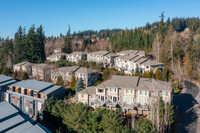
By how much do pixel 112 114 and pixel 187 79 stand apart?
83.0ft

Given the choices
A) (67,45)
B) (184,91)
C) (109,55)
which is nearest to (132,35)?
(109,55)

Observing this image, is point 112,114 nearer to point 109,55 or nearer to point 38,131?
point 38,131

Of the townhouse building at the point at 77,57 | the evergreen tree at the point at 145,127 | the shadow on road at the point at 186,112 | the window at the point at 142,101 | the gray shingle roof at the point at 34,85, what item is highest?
the townhouse building at the point at 77,57

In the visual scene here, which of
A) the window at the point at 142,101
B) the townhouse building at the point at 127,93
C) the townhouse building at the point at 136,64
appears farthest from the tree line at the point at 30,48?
the window at the point at 142,101

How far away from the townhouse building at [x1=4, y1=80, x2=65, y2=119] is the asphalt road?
1855 centimetres

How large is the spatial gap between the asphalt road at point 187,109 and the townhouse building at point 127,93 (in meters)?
2.94

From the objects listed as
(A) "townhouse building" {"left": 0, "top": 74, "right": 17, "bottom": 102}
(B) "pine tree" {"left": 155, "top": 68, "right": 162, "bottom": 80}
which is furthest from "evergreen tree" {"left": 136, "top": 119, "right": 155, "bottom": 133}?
(A) "townhouse building" {"left": 0, "top": 74, "right": 17, "bottom": 102}

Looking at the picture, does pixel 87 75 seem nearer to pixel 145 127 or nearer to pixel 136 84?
pixel 136 84

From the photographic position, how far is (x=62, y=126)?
18203 millimetres

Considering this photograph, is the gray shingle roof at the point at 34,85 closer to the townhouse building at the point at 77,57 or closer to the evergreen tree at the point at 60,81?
the evergreen tree at the point at 60,81

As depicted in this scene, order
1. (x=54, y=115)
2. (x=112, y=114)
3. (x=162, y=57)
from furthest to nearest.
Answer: (x=162, y=57), (x=54, y=115), (x=112, y=114)

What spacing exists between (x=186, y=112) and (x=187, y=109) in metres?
0.97

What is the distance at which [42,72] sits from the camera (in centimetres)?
3900

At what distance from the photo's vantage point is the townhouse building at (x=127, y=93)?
21.5 metres
